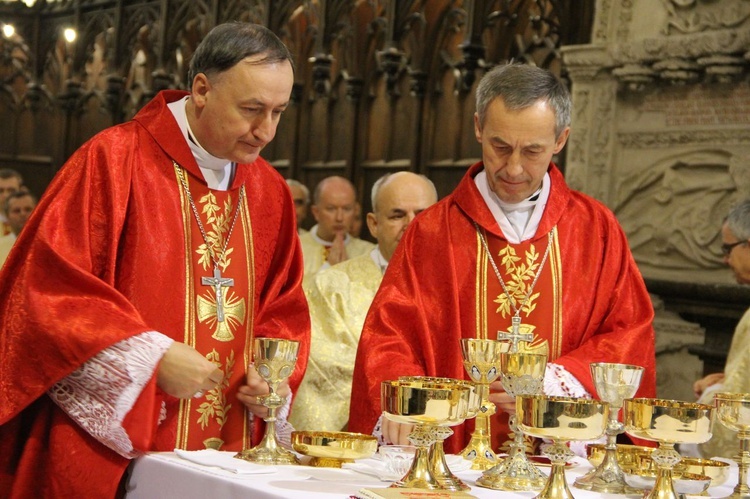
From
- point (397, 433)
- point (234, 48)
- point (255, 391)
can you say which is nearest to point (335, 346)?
point (255, 391)

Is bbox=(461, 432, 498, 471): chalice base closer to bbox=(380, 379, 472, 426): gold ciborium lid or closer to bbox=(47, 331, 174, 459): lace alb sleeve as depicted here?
bbox=(380, 379, 472, 426): gold ciborium lid

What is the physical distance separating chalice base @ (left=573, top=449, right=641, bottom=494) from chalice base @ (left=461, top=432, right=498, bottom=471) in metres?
0.28

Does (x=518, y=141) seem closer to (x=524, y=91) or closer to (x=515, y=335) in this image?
(x=524, y=91)

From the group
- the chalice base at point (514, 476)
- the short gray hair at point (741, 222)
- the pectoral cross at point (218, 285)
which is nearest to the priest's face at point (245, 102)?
the pectoral cross at point (218, 285)

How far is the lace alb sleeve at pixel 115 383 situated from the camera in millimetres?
2998

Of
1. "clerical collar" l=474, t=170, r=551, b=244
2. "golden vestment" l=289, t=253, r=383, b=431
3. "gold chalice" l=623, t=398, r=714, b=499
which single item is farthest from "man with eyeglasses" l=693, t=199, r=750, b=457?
A: "gold chalice" l=623, t=398, r=714, b=499

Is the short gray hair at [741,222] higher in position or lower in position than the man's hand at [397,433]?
higher

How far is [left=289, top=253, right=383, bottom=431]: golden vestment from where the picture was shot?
228 inches

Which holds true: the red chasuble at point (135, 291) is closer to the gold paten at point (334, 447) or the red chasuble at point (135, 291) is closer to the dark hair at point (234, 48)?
the dark hair at point (234, 48)

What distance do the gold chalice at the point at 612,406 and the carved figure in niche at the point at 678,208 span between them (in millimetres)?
5194

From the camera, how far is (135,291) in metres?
3.28

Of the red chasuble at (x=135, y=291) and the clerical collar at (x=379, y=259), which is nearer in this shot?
the red chasuble at (x=135, y=291)

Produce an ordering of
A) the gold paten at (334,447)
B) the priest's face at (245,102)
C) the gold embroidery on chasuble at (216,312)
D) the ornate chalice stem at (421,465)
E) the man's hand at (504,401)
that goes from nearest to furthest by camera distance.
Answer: the ornate chalice stem at (421,465), the gold paten at (334,447), the man's hand at (504,401), the priest's face at (245,102), the gold embroidery on chasuble at (216,312)

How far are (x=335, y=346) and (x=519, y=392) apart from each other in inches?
121
